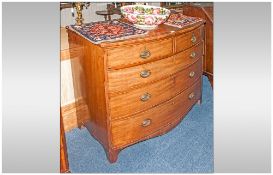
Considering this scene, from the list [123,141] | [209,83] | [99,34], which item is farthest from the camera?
[209,83]

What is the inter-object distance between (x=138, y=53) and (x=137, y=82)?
209mm

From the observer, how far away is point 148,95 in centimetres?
227

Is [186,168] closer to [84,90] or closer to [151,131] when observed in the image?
[151,131]

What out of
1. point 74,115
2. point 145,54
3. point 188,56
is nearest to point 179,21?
point 188,56

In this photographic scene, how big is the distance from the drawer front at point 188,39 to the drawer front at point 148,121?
0.40 m

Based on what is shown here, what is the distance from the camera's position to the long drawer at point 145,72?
205 centimetres

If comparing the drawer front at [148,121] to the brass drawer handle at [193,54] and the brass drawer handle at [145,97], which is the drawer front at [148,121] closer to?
the brass drawer handle at [145,97]

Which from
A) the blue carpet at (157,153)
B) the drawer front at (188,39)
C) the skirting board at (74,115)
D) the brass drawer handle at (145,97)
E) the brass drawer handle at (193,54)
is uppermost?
the drawer front at (188,39)

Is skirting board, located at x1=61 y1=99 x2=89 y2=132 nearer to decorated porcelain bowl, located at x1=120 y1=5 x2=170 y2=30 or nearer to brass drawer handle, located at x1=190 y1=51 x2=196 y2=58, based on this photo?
decorated porcelain bowl, located at x1=120 y1=5 x2=170 y2=30

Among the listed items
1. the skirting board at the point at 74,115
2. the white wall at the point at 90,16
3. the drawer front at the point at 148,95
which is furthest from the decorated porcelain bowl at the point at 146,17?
the white wall at the point at 90,16

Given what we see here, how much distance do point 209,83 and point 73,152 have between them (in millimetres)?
1881

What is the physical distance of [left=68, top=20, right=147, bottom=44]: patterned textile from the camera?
6.65 feet

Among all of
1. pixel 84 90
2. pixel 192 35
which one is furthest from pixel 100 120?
pixel 192 35

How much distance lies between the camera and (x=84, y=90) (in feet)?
7.97
